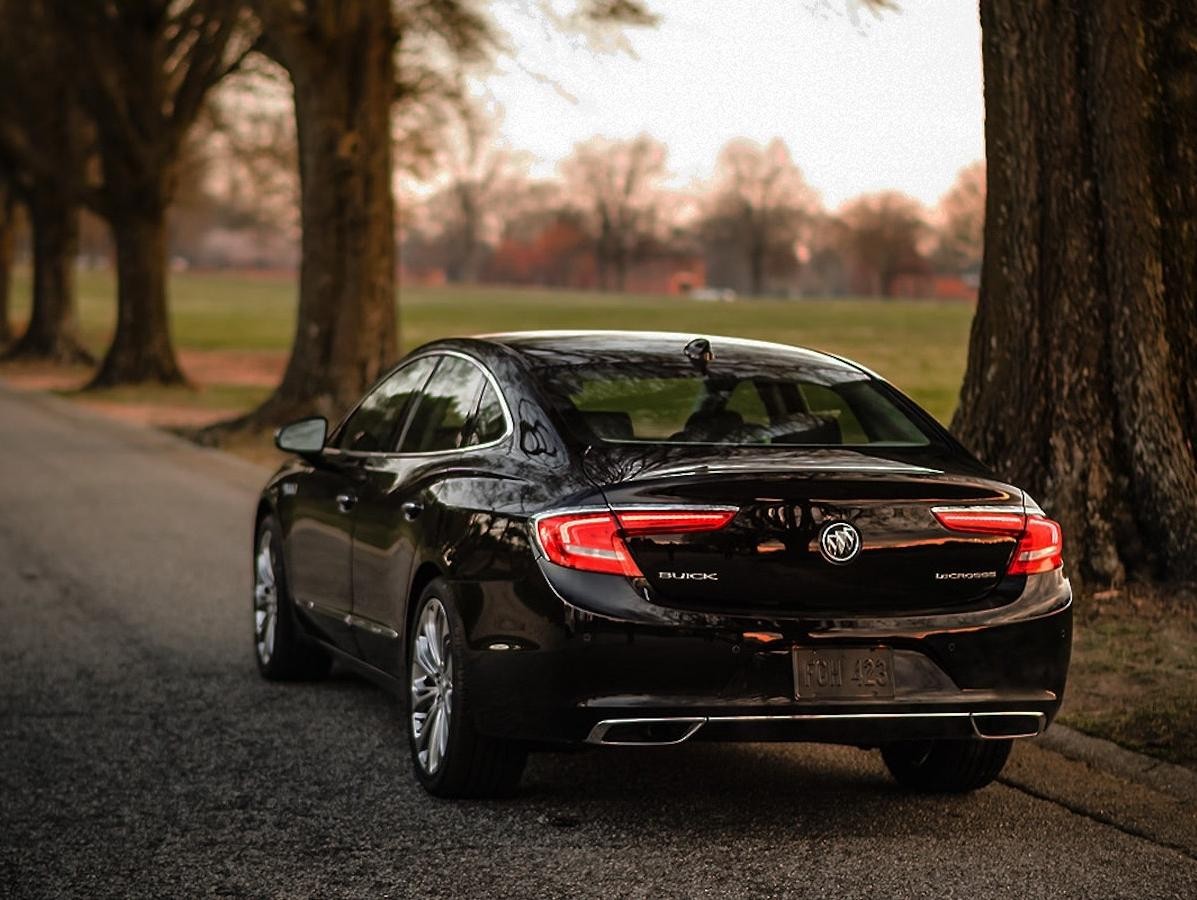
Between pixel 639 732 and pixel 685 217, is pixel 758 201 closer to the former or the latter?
pixel 685 217

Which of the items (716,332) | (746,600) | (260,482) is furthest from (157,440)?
(716,332)

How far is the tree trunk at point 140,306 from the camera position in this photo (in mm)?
35688

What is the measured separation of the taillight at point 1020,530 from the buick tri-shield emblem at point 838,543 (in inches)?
10.7

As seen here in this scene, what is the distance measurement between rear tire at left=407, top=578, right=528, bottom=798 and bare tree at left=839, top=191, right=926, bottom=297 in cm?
11098

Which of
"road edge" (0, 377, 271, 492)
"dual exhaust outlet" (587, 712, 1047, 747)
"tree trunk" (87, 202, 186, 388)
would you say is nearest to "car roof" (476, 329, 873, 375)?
"dual exhaust outlet" (587, 712, 1047, 747)

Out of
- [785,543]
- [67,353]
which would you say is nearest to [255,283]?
[67,353]

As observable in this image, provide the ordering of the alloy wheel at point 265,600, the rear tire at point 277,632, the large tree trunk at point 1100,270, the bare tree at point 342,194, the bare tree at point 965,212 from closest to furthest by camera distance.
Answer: the rear tire at point 277,632 → the alloy wheel at point 265,600 → the large tree trunk at point 1100,270 → the bare tree at point 342,194 → the bare tree at point 965,212

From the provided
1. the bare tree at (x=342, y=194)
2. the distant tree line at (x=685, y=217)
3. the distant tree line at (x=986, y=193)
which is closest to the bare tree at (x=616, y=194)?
the distant tree line at (x=685, y=217)

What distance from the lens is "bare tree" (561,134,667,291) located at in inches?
5039

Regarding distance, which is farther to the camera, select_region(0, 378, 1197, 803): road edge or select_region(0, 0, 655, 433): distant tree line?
select_region(0, 0, 655, 433): distant tree line

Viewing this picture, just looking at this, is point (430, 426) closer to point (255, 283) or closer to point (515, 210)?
point (515, 210)

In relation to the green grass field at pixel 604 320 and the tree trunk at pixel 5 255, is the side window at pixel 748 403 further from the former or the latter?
the tree trunk at pixel 5 255

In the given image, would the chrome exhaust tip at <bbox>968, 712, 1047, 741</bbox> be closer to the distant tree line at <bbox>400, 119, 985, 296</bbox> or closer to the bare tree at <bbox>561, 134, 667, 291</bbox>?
the distant tree line at <bbox>400, 119, 985, 296</bbox>

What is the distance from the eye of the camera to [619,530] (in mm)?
5566
